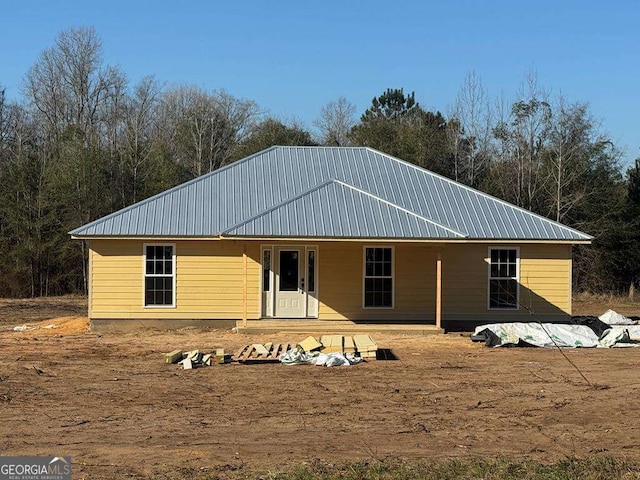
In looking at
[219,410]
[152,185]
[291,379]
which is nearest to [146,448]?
[219,410]

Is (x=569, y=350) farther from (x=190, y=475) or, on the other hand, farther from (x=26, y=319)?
(x=26, y=319)

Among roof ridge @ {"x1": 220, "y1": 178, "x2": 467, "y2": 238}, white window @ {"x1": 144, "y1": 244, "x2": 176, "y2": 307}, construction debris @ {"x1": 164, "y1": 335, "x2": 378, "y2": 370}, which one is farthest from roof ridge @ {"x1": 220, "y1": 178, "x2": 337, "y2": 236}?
construction debris @ {"x1": 164, "y1": 335, "x2": 378, "y2": 370}

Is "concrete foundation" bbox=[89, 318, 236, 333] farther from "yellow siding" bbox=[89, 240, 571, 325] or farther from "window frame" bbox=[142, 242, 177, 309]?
"window frame" bbox=[142, 242, 177, 309]

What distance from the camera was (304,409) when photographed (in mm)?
10258

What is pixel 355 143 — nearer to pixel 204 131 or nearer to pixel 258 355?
pixel 204 131

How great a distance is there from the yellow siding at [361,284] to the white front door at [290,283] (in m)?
Answer: 0.53

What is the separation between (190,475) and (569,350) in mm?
11939

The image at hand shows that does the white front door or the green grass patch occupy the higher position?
the white front door

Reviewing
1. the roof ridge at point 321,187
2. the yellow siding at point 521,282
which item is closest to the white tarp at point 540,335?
the roof ridge at point 321,187

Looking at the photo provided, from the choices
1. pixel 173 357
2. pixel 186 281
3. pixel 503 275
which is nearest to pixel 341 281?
pixel 186 281

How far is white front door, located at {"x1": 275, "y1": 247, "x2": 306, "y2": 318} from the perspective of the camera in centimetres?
2009

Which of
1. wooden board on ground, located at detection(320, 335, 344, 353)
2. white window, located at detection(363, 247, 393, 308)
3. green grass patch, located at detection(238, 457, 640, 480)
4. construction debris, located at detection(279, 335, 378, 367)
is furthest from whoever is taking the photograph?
white window, located at detection(363, 247, 393, 308)

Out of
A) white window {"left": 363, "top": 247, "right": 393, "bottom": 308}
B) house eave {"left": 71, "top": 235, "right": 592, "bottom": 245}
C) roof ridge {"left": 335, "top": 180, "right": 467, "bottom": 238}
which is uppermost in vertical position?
roof ridge {"left": 335, "top": 180, "right": 467, "bottom": 238}

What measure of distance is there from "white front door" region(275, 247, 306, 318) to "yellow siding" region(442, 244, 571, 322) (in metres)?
3.99
